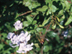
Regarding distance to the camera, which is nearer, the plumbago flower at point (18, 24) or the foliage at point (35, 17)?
the foliage at point (35, 17)

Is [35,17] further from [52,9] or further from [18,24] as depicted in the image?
[52,9]

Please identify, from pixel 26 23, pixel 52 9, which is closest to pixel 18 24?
pixel 26 23

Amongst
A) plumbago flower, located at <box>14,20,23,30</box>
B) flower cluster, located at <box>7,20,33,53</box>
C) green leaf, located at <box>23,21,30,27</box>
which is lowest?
flower cluster, located at <box>7,20,33,53</box>

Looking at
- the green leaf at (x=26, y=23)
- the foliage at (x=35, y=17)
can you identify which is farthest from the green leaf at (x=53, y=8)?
the green leaf at (x=26, y=23)

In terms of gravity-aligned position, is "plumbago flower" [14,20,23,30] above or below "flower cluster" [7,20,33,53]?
above

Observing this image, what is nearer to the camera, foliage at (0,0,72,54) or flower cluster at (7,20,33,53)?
foliage at (0,0,72,54)

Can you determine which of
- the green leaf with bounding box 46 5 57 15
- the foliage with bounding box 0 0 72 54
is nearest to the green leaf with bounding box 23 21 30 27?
the foliage with bounding box 0 0 72 54

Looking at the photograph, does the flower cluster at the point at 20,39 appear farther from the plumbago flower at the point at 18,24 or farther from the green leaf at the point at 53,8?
the green leaf at the point at 53,8

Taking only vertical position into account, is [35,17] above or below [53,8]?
above

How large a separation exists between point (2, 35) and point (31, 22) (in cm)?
40

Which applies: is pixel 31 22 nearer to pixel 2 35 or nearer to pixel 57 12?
pixel 57 12

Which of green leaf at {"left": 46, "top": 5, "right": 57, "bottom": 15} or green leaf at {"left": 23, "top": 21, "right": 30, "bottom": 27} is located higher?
green leaf at {"left": 23, "top": 21, "right": 30, "bottom": 27}

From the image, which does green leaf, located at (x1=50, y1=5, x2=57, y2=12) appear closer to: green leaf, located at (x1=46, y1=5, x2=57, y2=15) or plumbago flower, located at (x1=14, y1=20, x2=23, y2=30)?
green leaf, located at (x1=46, y1=5, x2=57, y2=15)

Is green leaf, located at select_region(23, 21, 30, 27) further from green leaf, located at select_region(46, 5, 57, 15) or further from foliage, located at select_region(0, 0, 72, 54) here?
green leaf, located at select_region(46, 5, 57, 15)
